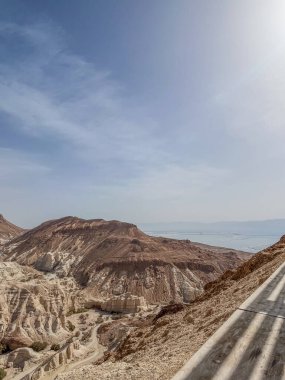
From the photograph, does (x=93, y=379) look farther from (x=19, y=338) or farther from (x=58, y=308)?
(x=58, y=308)

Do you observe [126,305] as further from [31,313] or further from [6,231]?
[6,231]

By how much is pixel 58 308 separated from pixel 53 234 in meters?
72.0

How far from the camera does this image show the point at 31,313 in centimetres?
5078

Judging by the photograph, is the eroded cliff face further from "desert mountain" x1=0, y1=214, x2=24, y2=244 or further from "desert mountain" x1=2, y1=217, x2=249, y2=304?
"desert mountain" x1=0, y1=214, x2=24, y2=244

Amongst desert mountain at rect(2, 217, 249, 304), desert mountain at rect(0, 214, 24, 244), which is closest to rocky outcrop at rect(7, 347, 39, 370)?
desert mountain at rect(2, 217, 249, 304)

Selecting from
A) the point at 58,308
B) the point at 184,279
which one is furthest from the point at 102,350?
the point at 184,279

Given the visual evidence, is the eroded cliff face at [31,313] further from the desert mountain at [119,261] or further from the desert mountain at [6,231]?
the desert mountain at [6,231]

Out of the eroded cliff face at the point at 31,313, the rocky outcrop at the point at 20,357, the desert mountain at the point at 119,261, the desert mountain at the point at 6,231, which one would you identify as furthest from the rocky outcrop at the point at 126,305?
the desert mountain at the point at 6,231

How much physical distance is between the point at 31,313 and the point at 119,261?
4311 centimetres

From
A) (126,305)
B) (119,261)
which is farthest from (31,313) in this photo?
(119,261)

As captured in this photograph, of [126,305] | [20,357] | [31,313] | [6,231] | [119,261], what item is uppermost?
[6,231]

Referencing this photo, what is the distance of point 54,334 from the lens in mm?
48688

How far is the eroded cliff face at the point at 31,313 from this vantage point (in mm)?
46250

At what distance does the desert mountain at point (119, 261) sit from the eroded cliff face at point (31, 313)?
21817mm
